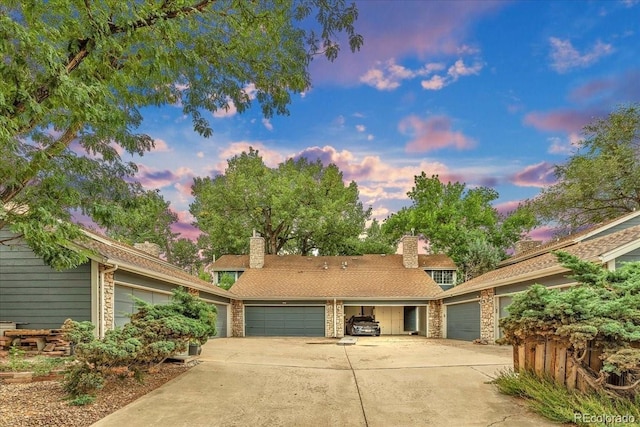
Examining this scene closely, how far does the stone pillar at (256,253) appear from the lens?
2316 cm

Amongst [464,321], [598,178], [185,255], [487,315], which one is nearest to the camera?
[487,315]

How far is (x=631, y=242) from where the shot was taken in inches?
376

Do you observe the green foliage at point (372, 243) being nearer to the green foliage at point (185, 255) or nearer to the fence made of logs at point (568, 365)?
the green foliage at point (185, 255)

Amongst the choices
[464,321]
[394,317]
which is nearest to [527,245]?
[464,321]

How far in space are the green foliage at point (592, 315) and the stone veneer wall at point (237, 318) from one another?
15.9 metres

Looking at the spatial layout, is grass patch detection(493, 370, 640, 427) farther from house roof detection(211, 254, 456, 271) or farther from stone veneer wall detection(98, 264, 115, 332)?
house roof detection(211, 254, 456, 271)

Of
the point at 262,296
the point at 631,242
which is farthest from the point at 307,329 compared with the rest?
the point at 631,242

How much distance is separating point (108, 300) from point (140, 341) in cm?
411

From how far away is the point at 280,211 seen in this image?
27312 mm

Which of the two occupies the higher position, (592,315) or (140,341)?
(592,315)

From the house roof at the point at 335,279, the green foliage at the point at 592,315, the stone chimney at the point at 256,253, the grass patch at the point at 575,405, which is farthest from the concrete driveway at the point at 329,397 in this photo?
the stone chimney at the point at 256,253

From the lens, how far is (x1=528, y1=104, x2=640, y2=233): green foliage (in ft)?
65.3

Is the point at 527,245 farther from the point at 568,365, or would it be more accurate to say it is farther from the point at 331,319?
the point at 568,365

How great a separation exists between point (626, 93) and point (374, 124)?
14465mm
